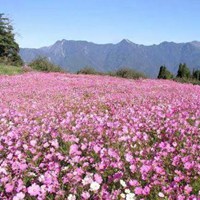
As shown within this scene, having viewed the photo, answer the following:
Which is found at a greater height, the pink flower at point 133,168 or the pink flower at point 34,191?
the pink flower at point 133,168

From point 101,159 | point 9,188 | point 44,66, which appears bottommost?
point 44,66

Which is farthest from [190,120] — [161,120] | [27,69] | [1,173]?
[27,69]

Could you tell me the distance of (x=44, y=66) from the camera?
37844 mm

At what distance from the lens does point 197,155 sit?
5.02 metres

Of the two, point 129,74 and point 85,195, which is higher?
point 85,195

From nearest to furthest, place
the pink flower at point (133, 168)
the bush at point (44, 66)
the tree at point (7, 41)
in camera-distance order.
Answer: the pink flower at point (133, 168) → the bush at point (44, 66) → the tree at point (7, 41)

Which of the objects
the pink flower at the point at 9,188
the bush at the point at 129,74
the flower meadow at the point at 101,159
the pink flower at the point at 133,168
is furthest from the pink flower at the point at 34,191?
the bush at the point at 129,74

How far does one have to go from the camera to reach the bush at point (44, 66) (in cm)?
3700

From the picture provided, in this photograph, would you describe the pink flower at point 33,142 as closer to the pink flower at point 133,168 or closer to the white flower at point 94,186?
the pink flower at point 133,168

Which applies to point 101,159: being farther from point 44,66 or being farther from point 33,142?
point 44,66

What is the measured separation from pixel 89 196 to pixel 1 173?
→ 142cm

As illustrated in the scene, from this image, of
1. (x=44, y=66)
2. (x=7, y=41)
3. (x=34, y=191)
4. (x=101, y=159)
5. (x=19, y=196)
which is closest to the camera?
(x=19, y=196)

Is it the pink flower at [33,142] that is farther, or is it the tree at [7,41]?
the tree at [7,41]

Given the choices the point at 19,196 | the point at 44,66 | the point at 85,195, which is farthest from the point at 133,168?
the point at 44,66
